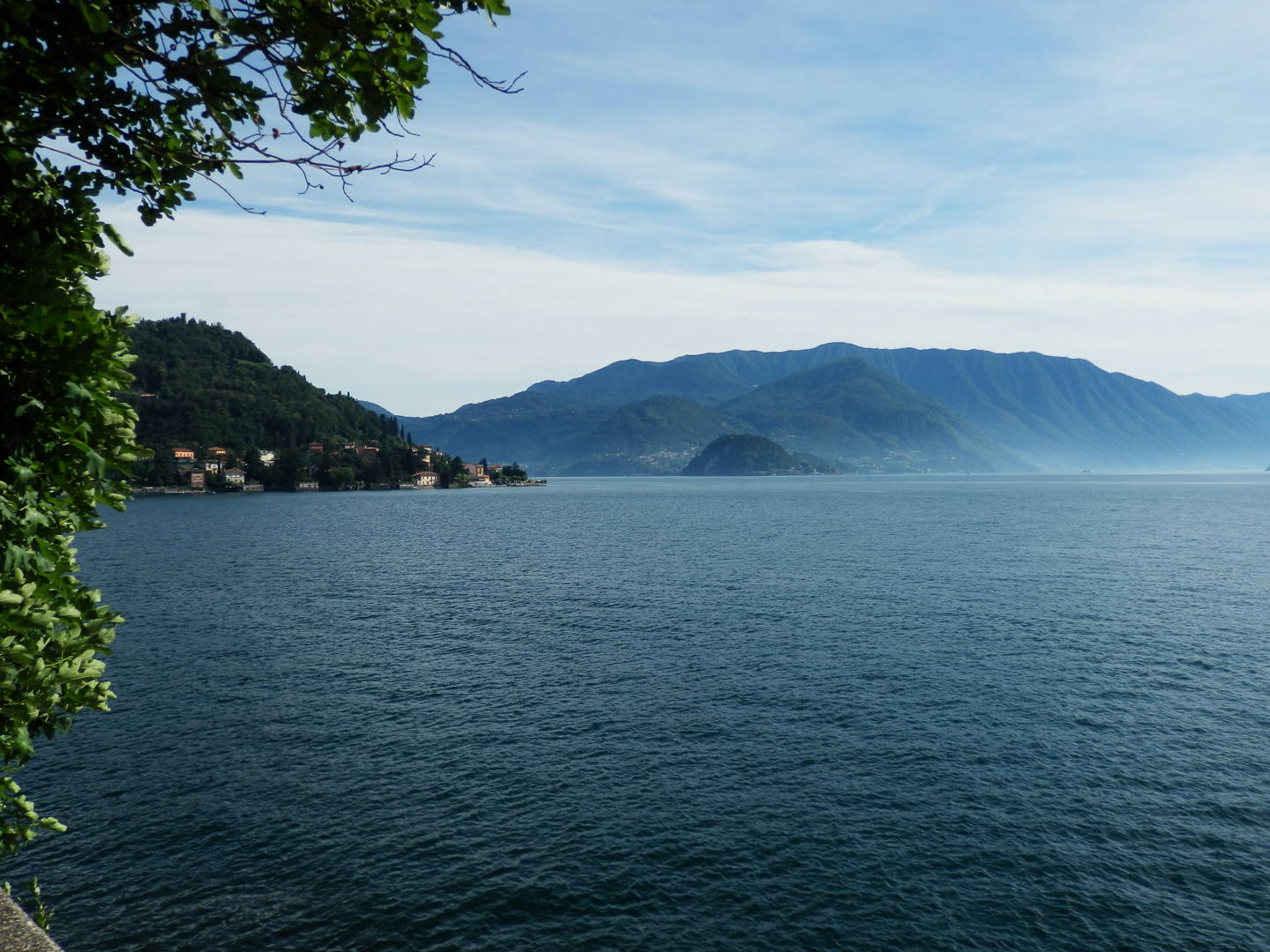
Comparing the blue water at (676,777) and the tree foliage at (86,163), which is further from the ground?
the tree foliage at (86,163)

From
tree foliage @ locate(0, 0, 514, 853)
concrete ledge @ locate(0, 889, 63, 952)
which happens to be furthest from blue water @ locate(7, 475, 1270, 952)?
tree foliage @ locate(0, 0, 514, 853)

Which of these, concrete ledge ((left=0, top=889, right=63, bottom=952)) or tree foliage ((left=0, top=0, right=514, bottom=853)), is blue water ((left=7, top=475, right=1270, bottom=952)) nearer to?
concrete ledge ((left=0, top=889, right=63, bottom=952))

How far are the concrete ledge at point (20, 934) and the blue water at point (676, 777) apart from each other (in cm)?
1339

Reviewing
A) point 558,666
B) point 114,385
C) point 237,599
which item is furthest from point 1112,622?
point 237,599

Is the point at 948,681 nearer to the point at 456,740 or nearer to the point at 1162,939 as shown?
the point at 1162,939

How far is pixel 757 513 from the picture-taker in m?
190

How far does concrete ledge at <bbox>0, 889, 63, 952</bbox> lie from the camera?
10.8m

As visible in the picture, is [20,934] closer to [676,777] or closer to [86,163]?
[86,163]

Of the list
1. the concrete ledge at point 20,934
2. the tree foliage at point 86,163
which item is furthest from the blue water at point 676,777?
the tree foliage at point 86,163

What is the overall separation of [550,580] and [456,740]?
47427 mm

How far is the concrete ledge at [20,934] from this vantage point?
1076 cm

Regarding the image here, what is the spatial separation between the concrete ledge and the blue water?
13.4 metres

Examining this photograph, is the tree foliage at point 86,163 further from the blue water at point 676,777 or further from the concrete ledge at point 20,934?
the blue water at point 676,777

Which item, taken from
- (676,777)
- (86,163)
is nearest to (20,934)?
(86,163)
